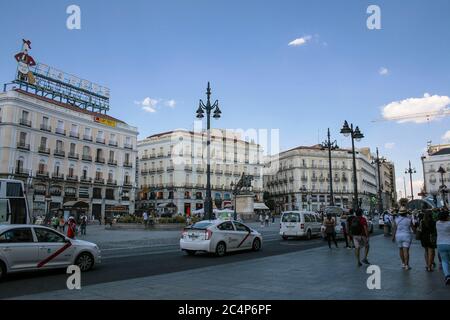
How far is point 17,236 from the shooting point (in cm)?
977

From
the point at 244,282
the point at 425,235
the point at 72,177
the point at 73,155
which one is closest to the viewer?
the point at 244,282

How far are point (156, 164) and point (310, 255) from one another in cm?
7162

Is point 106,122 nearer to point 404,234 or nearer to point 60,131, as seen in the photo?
point 60,131

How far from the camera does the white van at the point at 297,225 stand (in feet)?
75.0

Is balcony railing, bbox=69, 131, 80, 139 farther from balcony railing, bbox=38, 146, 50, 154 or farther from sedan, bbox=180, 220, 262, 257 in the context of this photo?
sedan, bbox=180, 220, 262, 257

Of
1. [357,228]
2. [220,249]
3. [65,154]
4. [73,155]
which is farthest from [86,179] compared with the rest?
[357,228]

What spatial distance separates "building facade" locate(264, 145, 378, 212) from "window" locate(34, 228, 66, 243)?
88.0 meters

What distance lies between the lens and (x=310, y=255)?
14469 millimetres

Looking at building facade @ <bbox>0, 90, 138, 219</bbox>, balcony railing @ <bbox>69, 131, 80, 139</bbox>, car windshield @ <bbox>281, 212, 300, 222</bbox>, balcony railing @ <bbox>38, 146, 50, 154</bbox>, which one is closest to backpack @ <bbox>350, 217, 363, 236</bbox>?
car windshield @ <bbox>281, 212, 300, 222</bbox>

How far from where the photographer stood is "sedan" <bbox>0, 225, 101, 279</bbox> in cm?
946

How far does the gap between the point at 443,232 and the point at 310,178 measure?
93019 millimetres

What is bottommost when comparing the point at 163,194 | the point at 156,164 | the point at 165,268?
the point at 165,268

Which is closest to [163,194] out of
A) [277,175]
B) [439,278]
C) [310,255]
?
[277,175]
